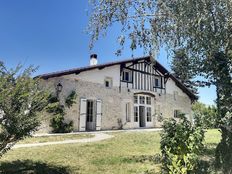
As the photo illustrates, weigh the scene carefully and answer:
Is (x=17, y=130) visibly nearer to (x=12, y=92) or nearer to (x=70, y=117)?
(x=12, y=92)

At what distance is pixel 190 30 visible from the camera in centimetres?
541

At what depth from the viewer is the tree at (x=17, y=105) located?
15.7ft

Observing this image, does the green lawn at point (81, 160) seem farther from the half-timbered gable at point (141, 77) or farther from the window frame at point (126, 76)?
the half-timbered gable at point (141, 77)

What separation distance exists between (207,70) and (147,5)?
6.80 ft

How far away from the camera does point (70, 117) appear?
15805mm

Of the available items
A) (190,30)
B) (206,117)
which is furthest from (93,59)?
(206,117)

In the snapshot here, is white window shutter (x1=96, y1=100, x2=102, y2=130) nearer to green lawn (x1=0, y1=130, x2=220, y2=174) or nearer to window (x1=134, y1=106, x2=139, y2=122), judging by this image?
window (x1=134, y1=106, x2=139, y2=122)

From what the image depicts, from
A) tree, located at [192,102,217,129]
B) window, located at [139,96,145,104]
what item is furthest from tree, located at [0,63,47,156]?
window, located at [139,96,145,104]

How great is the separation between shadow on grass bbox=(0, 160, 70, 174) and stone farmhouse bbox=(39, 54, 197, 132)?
306 inches

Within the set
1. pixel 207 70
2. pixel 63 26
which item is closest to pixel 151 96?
pixel 63 26

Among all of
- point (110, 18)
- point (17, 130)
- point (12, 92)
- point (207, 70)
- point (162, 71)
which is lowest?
point (17, 130)

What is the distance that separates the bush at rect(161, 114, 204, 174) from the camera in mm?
4496

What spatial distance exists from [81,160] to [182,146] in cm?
356

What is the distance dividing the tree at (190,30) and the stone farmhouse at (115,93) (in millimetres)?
8275
